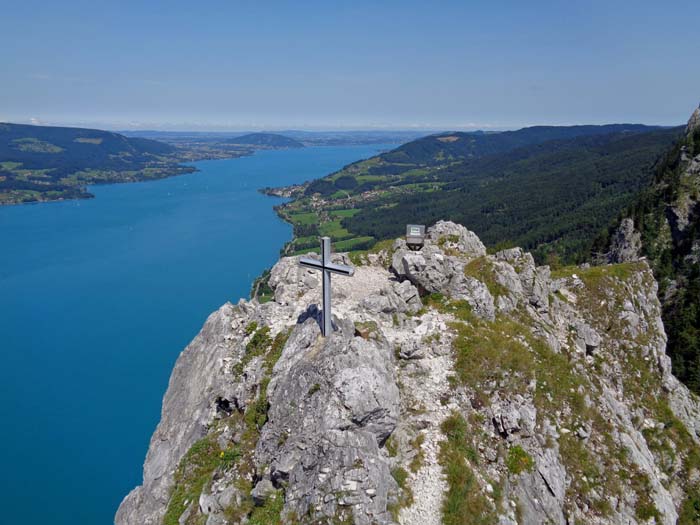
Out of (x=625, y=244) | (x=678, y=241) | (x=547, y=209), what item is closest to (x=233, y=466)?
(x=625, y=244)

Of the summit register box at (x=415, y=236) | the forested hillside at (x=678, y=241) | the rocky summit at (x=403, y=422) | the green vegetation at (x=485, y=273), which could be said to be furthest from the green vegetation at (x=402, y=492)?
the forested hillside at (x=678, y=241)

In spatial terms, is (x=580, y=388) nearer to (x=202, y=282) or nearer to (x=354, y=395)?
(x=354, y=395)

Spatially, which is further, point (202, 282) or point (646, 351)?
point (202, 282)

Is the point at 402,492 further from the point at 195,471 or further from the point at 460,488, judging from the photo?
the point at 195,471

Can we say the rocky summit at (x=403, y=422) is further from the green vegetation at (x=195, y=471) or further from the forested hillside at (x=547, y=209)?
the forested hillside at (x=547, y=209)

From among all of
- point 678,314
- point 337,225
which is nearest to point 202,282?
point 337,225
